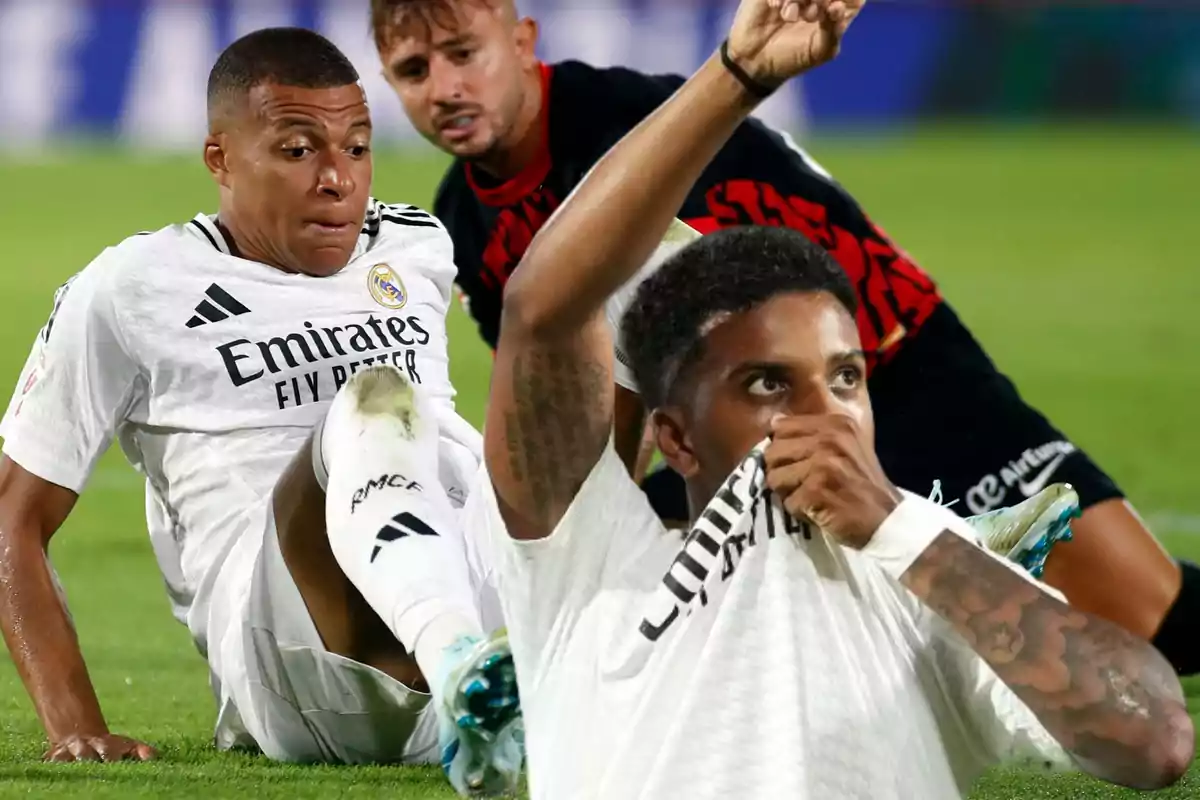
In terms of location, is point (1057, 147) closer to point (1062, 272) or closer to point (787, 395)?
point (1062, 272)

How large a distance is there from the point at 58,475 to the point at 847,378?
5.77 feet

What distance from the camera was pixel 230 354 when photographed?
12.1 ft

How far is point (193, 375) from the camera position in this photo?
366 centimetres

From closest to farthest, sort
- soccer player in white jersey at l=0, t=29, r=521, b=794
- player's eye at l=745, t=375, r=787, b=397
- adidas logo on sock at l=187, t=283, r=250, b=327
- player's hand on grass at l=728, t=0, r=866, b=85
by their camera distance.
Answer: player's hand on grass at l=728, t=0, r=866, b=85, player's eye at l=745, t=375, r=787, b=397, soccer player in white jersey at l=0, t=29, r=521, b=794, adidas logo on sock at l=187, t=283, r=250, b=327

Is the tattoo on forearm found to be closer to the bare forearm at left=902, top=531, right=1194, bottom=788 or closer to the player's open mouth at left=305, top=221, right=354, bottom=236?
the bare forearm at left=902, top=531, right=1194, bottom=788

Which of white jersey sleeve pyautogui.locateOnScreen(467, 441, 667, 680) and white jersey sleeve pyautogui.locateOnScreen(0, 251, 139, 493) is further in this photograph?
white jersey sleeve pyautogui.locateOnScreen(0, 251, 139, 493)

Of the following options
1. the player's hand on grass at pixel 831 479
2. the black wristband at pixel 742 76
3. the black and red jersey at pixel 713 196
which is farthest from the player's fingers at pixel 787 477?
the black and red jersey at pixel 713 196

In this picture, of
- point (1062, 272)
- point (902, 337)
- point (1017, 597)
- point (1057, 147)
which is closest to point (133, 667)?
point (902, 337)

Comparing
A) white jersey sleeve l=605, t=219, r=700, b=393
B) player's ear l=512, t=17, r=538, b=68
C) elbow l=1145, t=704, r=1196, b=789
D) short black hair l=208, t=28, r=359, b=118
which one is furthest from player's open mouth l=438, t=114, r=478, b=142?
elbow l=1145, t=704, r=1196, b=789

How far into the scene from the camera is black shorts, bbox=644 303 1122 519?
15.1ft

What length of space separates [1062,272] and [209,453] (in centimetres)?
1076

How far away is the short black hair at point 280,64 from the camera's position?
3764mm

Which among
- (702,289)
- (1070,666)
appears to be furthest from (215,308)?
(1070,666)

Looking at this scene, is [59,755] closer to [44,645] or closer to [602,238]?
[44,645]
